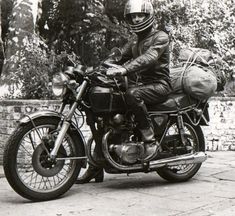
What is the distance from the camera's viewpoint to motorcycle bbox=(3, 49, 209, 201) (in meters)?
5.41

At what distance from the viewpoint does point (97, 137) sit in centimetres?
586

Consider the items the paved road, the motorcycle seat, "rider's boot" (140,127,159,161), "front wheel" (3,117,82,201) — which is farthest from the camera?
the motorcycle seat

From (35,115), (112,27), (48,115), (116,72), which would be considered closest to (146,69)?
(116,72)

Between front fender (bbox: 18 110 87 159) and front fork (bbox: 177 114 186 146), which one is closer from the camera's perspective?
front fender (bbox: 18 110 87 159)

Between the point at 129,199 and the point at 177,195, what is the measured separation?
541mm

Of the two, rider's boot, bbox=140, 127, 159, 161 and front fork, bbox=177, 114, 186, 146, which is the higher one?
front fork, bbox=177, 114, 186, 146

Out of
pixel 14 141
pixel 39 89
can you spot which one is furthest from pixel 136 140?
pixel 39 89

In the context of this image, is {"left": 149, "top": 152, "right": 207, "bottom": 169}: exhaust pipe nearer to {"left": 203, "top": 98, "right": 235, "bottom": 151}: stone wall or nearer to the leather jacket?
the leather jacket

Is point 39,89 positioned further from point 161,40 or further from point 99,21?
point 99,21

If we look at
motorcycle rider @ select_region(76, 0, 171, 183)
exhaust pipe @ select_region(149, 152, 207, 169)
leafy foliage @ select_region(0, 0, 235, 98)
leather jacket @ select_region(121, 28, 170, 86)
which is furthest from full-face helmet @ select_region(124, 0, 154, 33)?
leafy foliage @ select_region(0, 0, 235, 98)

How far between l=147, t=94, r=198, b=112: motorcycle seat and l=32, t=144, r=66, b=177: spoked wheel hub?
50.4 inches

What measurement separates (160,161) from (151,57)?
1.16m

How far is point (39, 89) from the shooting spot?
7.83 meters

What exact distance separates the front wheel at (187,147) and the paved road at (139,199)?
0.09 m
